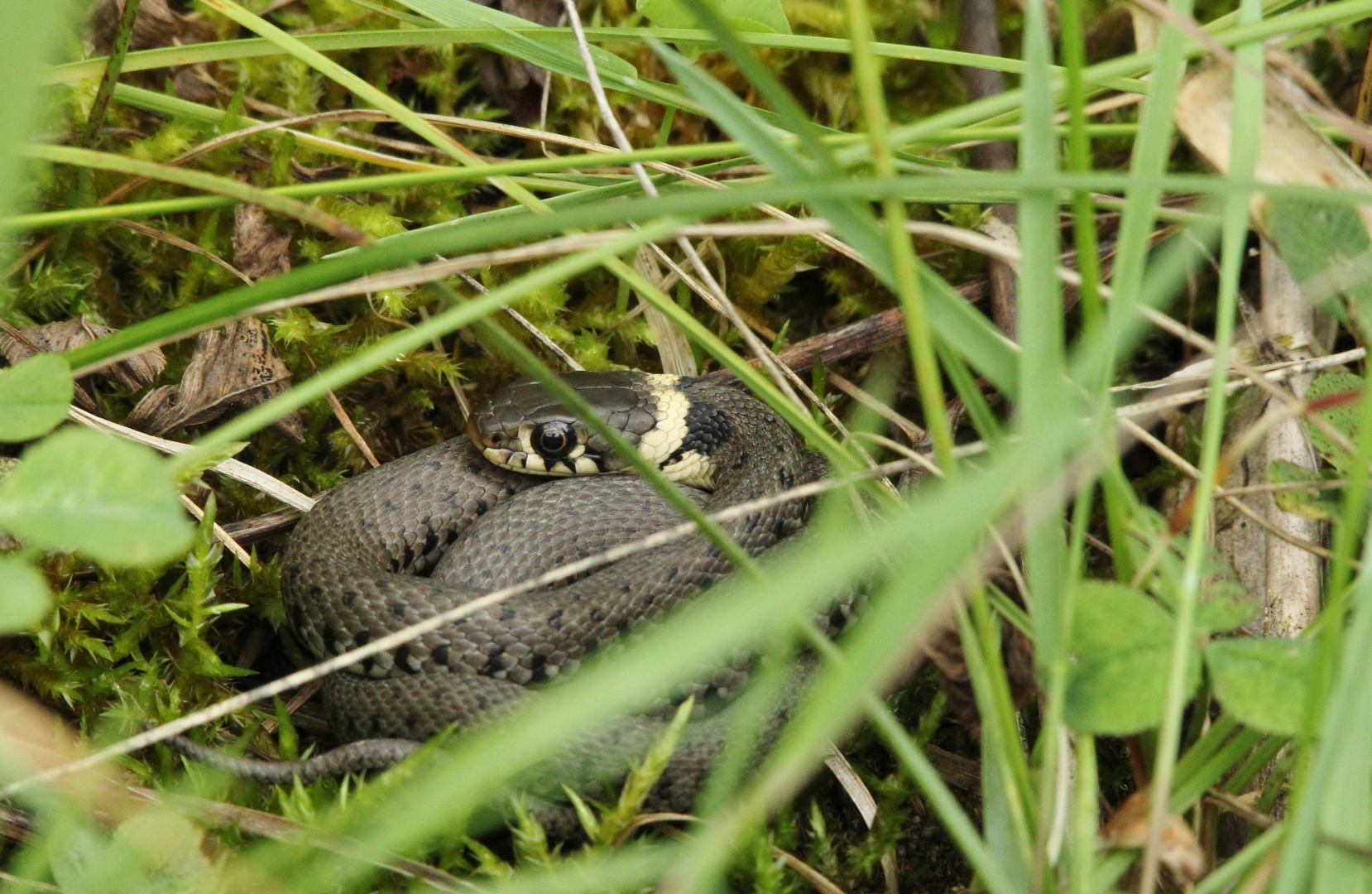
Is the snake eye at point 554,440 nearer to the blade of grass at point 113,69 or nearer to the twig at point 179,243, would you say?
the twig at point 179,243

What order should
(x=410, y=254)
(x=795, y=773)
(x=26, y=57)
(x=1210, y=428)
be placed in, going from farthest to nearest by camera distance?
(x=1210, y=428) < (x=410, y=254) < (x=795, y=773) < (x=26, y=57)

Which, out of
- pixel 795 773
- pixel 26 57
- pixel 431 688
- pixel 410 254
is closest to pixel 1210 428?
pixel 795 773

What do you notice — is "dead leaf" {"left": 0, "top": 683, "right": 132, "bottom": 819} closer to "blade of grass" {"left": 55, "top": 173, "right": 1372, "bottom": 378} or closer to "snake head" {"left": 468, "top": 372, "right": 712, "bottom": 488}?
"blade of grass" {"left": 55, "top": 173, "right": 1372, "bottom": 378}

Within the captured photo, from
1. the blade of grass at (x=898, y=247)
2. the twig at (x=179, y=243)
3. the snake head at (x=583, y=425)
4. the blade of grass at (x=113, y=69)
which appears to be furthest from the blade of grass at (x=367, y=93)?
the blade of grass at (x=898, y=247)

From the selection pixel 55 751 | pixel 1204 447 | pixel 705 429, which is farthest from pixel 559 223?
pixel 705 429

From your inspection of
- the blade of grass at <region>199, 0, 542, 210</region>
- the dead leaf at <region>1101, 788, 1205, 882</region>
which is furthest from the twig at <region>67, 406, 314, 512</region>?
the dead leaf at <region>1101, 788, 1205, 882</region>

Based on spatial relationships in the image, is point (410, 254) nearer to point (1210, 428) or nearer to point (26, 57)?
point (26, 57)

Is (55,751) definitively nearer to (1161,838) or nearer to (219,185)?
(219,185)
